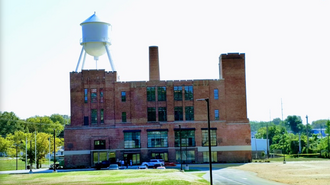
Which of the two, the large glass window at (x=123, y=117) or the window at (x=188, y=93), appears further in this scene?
the window at (x=188, y=93)

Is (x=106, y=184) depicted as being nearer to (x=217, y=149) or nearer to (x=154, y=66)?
(x=217, y=149)

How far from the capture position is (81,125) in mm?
91500

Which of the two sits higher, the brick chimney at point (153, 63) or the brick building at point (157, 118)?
the brick chimney at point (153, 63)

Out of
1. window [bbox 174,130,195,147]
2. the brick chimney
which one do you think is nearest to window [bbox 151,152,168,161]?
window [bbox 174,130,195,147]

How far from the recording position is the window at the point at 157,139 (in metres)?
91.2

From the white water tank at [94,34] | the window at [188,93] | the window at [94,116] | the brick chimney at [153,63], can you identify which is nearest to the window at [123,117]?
the window at [94,116]

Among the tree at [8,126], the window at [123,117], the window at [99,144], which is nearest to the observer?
the window at [99,144]

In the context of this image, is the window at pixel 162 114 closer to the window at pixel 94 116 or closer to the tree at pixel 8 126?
the window at pixel 94 116

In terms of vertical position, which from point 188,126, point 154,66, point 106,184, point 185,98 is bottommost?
point 106,184

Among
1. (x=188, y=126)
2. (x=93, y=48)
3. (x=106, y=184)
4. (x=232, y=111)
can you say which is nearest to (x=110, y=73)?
(x=93, y=48)

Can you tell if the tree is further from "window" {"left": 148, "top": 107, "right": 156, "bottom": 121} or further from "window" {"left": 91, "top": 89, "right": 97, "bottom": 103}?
"window" {"left": 148, "top": 107, "right": 156, "bottom": 121}

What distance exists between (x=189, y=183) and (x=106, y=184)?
8493 mm

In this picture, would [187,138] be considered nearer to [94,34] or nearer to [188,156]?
[188,156]

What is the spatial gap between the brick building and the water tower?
4.65 metres
